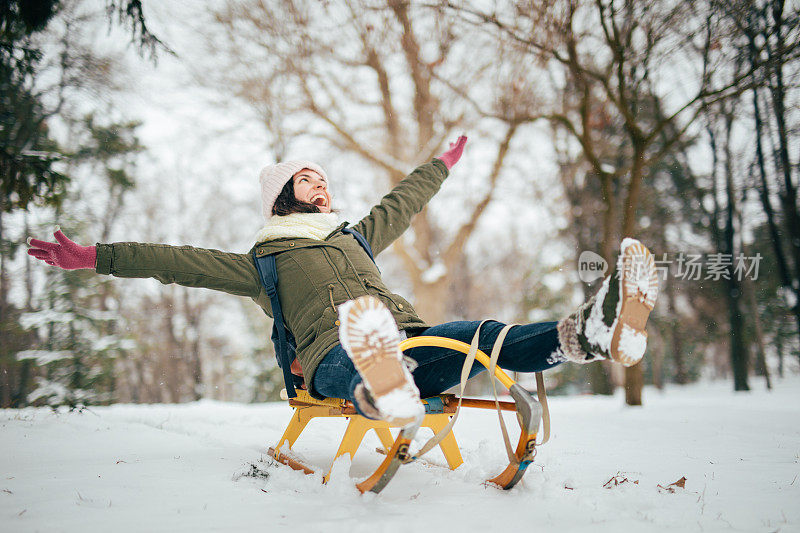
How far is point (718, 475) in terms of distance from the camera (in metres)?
2.01

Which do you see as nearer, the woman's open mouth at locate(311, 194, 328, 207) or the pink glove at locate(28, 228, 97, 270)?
the pink glove at locate(28, 228, 97, 270)

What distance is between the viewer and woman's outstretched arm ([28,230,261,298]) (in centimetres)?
194

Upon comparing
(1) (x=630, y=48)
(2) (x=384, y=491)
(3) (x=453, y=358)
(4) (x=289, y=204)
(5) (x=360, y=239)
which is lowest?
(2) (x=384, y=491)

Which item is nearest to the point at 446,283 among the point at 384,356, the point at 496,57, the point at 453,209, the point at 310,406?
the point at 453,209

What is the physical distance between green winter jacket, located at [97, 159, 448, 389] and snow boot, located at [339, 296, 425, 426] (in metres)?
0.46

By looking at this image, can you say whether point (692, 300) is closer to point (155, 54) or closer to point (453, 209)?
point (453, 209)

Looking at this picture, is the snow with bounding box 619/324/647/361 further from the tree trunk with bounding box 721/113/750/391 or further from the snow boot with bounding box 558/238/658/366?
the tree trunk with bounding box 721/113/750/391

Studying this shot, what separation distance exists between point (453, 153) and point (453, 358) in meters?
1.62

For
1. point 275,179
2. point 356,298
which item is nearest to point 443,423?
point 356,298

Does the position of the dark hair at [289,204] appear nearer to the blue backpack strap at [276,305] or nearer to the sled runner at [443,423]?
the blue backpack strap at [276,305]

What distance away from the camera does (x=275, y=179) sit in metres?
2.54

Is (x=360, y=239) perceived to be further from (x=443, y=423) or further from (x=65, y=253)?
(x=65, y=253)

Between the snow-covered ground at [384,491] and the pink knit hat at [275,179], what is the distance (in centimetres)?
127

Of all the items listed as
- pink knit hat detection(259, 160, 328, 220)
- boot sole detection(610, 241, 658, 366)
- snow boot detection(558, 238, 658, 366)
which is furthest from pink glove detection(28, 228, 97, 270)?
boot sole detection(610, 241, 658, 366)
